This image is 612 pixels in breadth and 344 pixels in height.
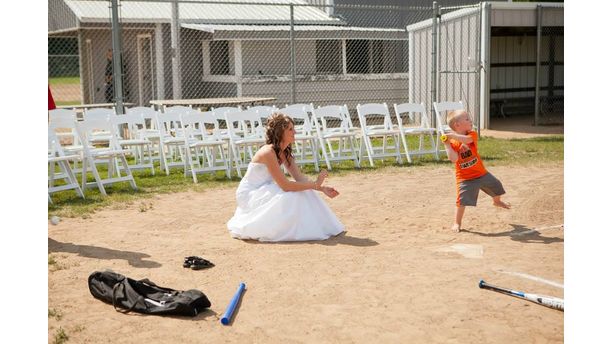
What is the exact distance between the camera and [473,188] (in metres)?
8.41

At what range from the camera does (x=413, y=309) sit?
565cm

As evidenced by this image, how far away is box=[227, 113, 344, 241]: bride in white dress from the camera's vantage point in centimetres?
812

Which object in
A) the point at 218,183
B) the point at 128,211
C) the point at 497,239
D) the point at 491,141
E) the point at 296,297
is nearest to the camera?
the point at 296,297

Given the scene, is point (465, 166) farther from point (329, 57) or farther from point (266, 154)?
point (329, 57)

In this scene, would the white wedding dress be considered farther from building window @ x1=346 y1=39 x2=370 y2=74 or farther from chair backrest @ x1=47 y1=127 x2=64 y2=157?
building window @ x1=346 y1=39 x2=370 y2=74

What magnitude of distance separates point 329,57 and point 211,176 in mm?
11051

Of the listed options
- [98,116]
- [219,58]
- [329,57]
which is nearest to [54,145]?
[98,116]

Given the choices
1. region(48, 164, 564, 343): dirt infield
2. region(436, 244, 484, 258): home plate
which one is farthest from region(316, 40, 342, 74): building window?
region(436, 244, 484, 258): home plate

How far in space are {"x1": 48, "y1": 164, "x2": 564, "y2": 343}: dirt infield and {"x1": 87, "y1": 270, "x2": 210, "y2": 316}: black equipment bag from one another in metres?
0.07

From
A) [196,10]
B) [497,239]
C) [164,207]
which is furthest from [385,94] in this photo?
[497,239]

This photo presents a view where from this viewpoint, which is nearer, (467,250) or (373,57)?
(467,250)

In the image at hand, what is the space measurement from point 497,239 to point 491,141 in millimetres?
9169

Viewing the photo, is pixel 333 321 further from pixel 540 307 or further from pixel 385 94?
pixel 385 94

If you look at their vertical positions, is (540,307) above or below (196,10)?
below
